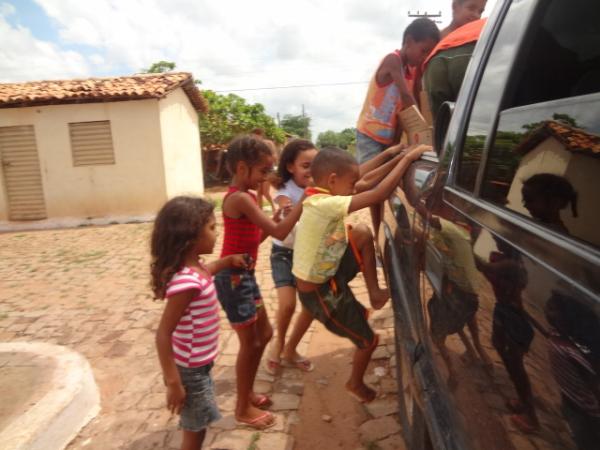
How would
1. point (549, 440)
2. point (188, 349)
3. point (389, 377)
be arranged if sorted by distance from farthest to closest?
point (389, 377) < point (188, 349) < point (549, 440)

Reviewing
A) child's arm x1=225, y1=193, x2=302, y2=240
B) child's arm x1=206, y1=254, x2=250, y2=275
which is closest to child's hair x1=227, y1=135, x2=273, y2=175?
child's arm x1=225, y1=193, x2=302, y2=240

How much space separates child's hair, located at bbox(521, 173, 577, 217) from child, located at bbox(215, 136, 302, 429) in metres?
1.58

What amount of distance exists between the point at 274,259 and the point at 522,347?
2.42m

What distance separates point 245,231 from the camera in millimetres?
2520

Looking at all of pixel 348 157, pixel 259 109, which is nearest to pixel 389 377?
pixel 348 157

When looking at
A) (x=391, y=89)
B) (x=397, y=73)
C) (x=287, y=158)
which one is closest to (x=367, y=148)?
(x=391, y=89)

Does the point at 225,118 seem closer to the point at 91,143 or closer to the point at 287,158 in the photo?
the point at 91,143

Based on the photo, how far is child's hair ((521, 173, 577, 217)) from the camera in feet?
2.59

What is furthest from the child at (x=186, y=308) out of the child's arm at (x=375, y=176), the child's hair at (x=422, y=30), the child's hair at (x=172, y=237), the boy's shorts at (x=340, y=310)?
the child's hair at (x=422, y=30)

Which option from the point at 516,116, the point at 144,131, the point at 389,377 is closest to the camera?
the point at 516,116

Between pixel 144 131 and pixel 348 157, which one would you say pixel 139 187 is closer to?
pixel 144 131

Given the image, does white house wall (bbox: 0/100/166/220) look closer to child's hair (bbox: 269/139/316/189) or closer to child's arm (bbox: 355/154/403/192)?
child's hair (bbox: 269/139/316/189)

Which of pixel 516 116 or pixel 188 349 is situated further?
pixel 188 349

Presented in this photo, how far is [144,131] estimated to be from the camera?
11.3 m
